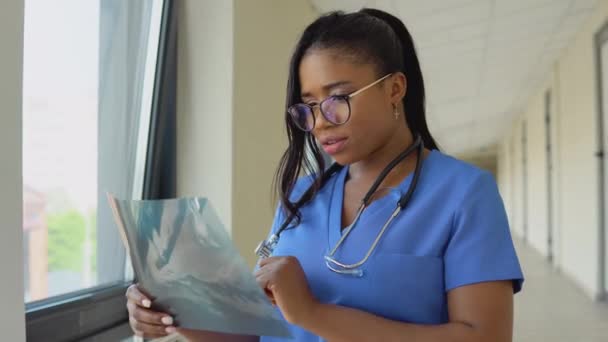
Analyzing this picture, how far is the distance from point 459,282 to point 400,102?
0.35 metres

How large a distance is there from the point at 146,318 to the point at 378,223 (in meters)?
0.42

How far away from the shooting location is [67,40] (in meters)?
1.53

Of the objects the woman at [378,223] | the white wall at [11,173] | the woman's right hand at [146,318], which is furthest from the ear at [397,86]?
the white wall at [11,173]

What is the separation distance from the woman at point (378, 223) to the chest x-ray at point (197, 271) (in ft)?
0.11

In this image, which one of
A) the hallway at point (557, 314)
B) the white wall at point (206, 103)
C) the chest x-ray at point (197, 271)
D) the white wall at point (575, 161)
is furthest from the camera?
the white wall at point (575, 161)

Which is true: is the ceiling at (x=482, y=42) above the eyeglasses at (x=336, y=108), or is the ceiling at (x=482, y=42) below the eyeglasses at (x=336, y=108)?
above

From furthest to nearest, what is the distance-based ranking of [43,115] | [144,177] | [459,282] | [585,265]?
[585,265], [144,177], [43,115], [459,282]

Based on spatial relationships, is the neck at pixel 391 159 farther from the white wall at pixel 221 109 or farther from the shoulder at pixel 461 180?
the white wall at pixel 221 109

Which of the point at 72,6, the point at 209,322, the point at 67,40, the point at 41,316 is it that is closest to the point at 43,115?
the point at 67,40

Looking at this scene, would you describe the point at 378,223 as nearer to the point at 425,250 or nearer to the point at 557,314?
the point at 425,250

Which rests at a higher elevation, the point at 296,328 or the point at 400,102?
the point at 400,102

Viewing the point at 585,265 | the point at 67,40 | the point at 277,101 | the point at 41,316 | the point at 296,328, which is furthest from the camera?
the point at 585,265

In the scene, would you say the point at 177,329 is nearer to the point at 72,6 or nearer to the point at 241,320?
the point at 241,320

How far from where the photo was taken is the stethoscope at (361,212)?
2.98 ft
